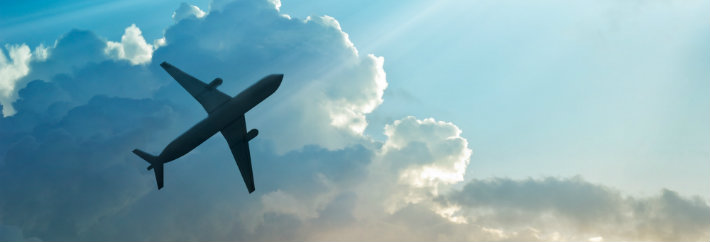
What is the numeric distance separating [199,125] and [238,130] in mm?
10097

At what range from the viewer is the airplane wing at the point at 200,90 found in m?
87.8

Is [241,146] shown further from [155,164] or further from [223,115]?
[155,164]

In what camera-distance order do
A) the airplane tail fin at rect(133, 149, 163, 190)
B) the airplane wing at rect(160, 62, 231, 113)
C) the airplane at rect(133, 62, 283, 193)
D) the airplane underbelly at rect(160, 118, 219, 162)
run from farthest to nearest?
1. the airplane tail fin at rect(133, 149, 163, 190)
2. the airplane wing at rect(160, 62, 231, 113)
3. the airplane underbelly at rect(160, 118, 219, 162)
4. the airplane at rect(133, 62, 283, 193)

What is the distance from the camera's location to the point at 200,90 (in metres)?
91.0

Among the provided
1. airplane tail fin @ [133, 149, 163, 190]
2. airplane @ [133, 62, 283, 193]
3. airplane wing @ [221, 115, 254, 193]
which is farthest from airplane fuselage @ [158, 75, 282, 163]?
airplane wing @ [221, 115, 254, 193]

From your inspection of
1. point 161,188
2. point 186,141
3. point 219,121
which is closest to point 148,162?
point 161,188

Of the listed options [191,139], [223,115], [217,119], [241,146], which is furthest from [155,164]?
[223,115]

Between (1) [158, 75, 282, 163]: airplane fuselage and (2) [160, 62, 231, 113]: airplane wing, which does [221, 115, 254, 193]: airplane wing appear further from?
(2) [160, 62, 231, 113]: airplane wing

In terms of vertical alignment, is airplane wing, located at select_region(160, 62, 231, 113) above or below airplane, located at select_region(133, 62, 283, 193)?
above

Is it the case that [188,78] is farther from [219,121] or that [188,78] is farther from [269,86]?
[269,86]

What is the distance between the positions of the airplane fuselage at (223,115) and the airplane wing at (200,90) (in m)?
2.51

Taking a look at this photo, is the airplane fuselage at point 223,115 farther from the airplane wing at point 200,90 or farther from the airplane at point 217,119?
the airplane wing at point 200,90

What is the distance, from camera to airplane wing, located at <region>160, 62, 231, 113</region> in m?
87.8

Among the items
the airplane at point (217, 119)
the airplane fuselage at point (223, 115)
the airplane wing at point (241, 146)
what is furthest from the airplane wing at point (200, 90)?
the airplane wing at point (241, 146)
